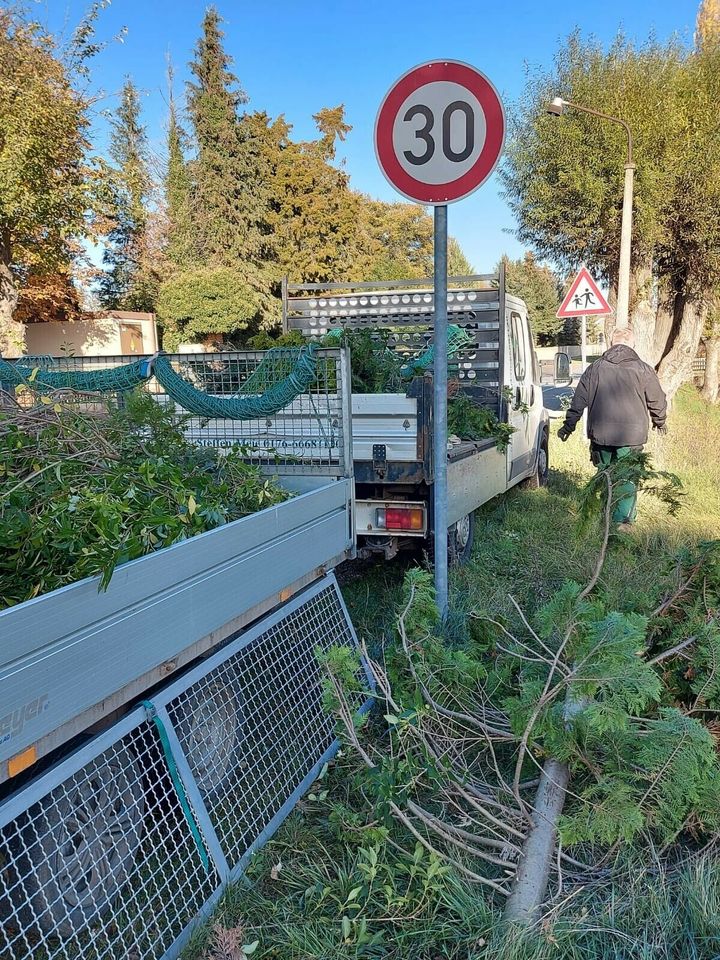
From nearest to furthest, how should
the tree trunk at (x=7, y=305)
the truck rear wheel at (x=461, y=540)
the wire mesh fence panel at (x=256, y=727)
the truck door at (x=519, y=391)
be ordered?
the wire mesh fence panel at (x=256, y=727) → the truck rear wheel at (x=461, y=540) → the truck door at (x=519, y=391) → the tree trunk at (x=7, y=305)

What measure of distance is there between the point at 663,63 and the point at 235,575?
18.0 m

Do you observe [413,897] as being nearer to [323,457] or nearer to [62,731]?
[62,731]

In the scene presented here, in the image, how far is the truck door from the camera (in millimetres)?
7532

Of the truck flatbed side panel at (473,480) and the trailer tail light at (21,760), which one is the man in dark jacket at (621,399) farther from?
the trailer tail light at (21,760)

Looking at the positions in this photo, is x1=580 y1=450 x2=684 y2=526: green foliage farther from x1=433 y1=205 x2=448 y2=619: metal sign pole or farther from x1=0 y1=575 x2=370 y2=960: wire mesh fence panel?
x1=0 y1=575 x2=370 y2=960: wire mesh fence panel

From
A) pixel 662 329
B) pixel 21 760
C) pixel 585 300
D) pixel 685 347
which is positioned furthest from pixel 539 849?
pixel 662 329

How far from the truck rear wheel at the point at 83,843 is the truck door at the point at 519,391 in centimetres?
553

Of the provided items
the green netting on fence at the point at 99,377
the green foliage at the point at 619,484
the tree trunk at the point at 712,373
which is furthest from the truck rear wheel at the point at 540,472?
the tree trunk at the point at 712,373

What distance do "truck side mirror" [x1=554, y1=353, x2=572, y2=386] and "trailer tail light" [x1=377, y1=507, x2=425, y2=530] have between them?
4.40 metres

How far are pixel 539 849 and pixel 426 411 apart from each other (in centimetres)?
287

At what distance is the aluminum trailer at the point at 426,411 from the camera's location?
4777 millimetres

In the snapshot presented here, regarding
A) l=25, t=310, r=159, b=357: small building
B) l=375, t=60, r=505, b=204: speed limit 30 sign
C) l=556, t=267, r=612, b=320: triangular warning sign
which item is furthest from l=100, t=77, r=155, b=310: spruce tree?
l=375, t=60, r=505, b=204: speed limit 30 sign

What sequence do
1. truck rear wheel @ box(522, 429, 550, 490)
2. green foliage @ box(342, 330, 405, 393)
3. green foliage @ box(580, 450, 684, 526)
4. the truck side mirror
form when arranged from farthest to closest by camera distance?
truck rear wheel @ box(522, 429, 550, 490)
the truck side mirror
green foliage @ box(342, 330, 405, 393)
green foliage @ box(580, 450, 684, 526)

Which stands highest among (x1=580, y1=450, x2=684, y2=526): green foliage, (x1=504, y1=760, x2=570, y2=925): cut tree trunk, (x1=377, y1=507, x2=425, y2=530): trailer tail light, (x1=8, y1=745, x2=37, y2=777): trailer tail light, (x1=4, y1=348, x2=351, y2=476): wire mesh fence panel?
(x1=4, y1=348, x2=351, y2=476): wire mesh fence panel
